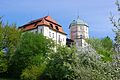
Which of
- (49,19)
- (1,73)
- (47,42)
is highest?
(49,19)

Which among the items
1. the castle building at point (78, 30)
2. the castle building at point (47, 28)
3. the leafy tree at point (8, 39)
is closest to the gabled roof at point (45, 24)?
the castle building at point (47, 28)

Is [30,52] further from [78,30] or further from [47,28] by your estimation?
[78,30]

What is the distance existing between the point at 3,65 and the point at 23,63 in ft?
10.1

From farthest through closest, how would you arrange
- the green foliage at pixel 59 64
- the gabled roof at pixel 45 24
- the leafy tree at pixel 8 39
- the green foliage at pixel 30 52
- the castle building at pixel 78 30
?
the castle building at pixel 78 30 < the gabled roof at pixel 45 24 < the leafy tree at pixel 8 39 < the green foliage at pixel 30 52 < the green foliage at pixel 59 64

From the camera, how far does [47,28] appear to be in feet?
266

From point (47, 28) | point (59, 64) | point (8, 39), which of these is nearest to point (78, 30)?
point (47, 28)

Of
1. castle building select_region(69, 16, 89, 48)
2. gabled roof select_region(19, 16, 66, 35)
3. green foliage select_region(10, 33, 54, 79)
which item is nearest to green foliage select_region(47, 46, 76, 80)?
green foliage select_region(10, 33, 54, 79)

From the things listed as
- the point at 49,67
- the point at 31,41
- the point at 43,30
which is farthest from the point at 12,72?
the point at 43,30

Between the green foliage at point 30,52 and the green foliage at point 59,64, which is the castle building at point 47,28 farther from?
the green foliage at point 59,64

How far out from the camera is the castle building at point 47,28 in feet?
265

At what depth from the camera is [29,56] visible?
185 ft

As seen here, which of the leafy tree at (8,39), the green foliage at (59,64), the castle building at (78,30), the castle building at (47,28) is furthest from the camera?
the castle building at (78,30)

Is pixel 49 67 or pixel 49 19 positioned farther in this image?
pixel 49 19

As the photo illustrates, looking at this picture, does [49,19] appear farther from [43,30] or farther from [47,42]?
[47,42]
